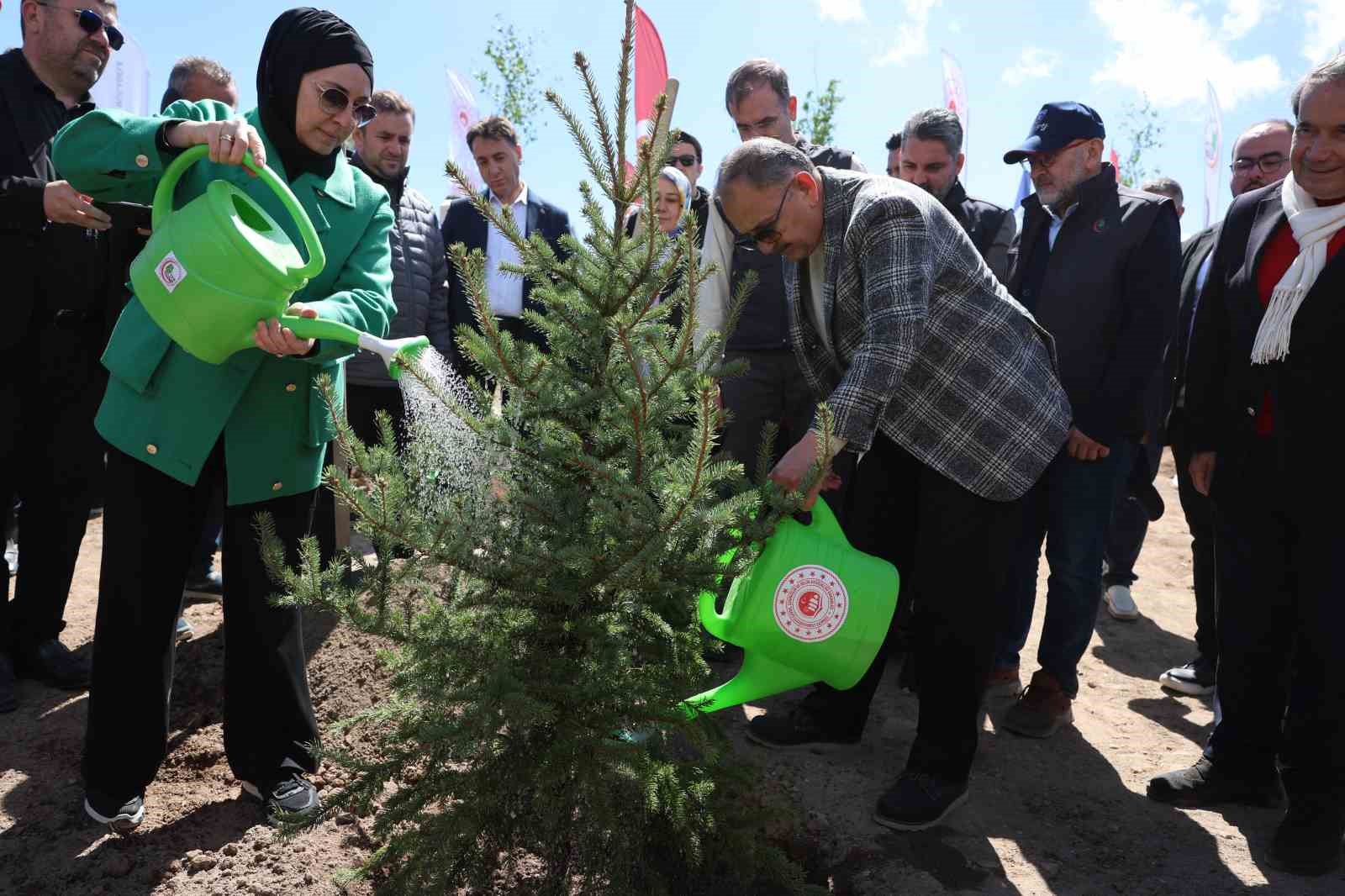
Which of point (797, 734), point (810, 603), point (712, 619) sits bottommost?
point (797, 734)

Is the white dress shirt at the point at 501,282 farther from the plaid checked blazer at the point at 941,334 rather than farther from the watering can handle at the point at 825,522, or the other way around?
the watering can handle at the point at 825,522

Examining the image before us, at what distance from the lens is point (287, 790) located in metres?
2.61

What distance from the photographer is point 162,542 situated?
2.48 meters

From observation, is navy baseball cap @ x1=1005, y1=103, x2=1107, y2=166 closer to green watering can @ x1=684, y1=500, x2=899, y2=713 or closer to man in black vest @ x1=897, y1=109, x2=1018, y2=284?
man in black vest @ x1=897, y1=109, x2=1018, y2=284

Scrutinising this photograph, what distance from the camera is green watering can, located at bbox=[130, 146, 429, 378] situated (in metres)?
2.06

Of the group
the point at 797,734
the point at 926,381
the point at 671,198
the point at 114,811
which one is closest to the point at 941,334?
the point at 926,381

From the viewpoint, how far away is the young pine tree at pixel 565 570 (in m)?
1.89

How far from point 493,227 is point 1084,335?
2815 millimetres

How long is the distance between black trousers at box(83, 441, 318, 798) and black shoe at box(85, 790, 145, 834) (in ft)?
0.09

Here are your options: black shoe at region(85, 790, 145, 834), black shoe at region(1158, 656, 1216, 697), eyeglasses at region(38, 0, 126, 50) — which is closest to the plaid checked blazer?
black shoe at region(1158, 656, 1216, 697)

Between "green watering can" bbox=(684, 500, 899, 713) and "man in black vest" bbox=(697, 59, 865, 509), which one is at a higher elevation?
"man in black vest" bbox=(697, 59, 865, 509)

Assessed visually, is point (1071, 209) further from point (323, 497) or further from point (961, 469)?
point (323, 497)

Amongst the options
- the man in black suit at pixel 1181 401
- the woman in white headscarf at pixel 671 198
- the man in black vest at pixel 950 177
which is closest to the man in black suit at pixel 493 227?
the woman in white headscarf at pixel 671 198

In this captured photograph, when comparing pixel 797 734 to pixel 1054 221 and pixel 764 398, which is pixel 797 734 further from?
pixel 1054 221
